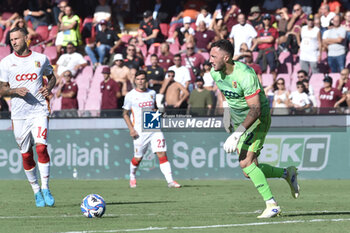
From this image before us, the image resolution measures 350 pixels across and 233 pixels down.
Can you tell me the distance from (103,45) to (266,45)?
5594mm

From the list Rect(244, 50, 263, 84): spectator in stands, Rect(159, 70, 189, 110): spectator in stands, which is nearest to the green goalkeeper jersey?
Rect(159, 70, 189, 110): spectator in stands

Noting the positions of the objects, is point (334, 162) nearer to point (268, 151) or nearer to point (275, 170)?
point (268, 151)

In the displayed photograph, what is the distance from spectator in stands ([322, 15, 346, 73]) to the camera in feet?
70.9

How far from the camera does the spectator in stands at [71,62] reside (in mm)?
24156

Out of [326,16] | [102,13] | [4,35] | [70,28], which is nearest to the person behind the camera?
[326,16]

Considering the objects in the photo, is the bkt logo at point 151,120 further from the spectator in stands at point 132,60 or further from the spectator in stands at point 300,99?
the spectator in stands at point 132,60

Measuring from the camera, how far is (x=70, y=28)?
25250mm

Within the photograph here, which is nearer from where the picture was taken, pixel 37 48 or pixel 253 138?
pixel 253 138

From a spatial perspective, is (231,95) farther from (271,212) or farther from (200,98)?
(200,98)

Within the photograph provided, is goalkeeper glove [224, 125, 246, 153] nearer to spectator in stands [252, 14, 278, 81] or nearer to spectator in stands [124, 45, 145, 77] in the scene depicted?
spectator in stands [252, 14, 278, 81]

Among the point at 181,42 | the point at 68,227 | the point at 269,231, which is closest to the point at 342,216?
the point at 269,231

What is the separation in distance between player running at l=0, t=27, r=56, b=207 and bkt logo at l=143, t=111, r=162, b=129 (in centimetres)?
578

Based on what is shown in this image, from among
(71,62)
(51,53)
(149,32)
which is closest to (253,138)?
(71,62)

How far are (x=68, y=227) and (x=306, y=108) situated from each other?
38.2 feet
